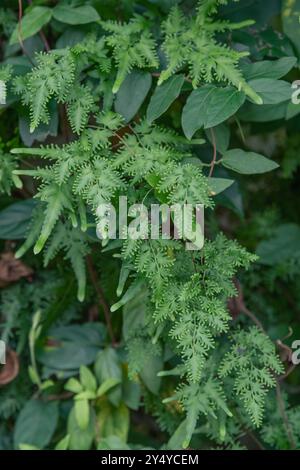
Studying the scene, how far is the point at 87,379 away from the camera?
46.2 inches

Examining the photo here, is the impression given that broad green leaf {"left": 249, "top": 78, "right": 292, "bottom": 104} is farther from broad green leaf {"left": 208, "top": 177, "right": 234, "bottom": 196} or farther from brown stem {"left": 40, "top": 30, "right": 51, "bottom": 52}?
brown stem {"left": 40, "top": 30, "right": 51, "bottom": 52}

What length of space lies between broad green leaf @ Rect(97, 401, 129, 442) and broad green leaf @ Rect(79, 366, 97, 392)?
4cm

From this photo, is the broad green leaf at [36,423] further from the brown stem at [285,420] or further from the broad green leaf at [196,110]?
the broad green leaf at [196,110]

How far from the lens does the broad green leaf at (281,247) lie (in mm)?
1343

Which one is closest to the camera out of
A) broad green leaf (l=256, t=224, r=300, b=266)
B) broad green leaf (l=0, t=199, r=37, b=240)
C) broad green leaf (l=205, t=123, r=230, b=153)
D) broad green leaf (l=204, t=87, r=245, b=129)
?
broad green leaf (l=204, t=87, r=245, b=129)

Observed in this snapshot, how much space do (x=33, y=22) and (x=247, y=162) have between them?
1.24ft

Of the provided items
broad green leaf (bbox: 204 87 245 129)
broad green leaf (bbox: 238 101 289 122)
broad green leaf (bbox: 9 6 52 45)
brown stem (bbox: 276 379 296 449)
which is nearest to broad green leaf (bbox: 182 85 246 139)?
broad green leaf (bbox: 204 87 245 129)

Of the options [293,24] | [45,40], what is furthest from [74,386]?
[293,24]

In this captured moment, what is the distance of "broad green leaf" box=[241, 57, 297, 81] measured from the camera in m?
0.95

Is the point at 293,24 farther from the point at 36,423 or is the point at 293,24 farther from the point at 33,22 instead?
the point at 36,423

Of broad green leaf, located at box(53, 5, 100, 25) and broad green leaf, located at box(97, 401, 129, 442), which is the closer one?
broad green leaf, located at box(53, 5, 100, 25)

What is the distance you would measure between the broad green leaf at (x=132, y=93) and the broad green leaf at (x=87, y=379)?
0.43 metres

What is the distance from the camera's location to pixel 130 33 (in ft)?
3.26
